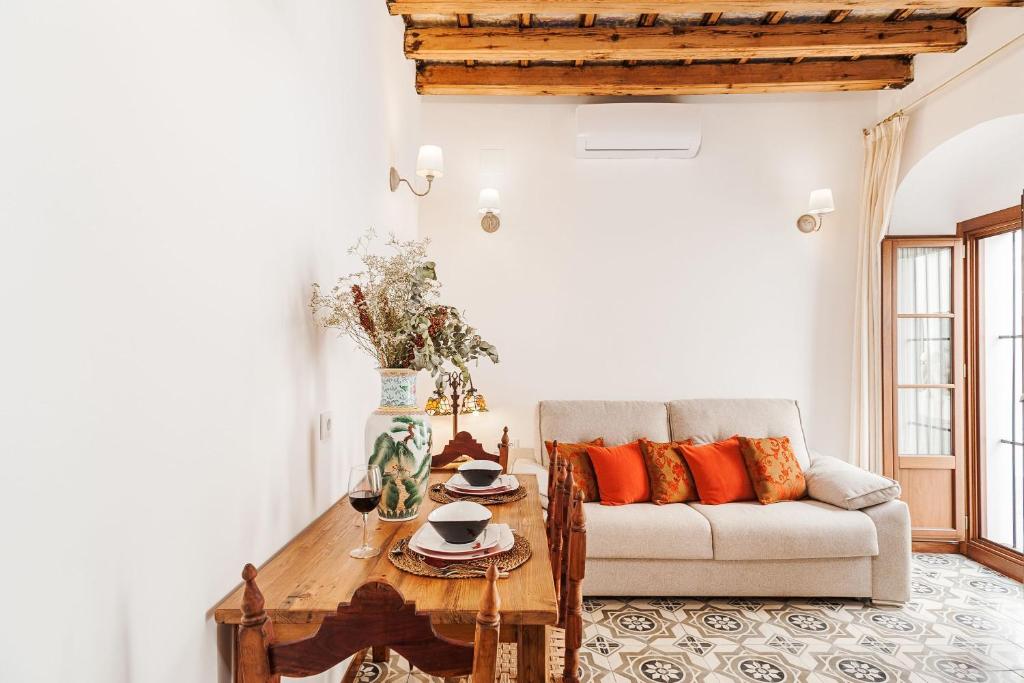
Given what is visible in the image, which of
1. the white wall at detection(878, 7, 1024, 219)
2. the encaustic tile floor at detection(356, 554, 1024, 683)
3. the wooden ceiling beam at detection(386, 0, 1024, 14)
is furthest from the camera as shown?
the white wall at detection(878, 7, 1024, 219)

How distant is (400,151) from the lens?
321 centimetres

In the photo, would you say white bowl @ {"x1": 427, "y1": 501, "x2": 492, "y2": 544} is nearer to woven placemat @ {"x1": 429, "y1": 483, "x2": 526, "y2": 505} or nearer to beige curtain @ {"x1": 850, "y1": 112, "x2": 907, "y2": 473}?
woven placemat @ {"x1": 429, "y1": 483, "x2": 526, "y2": 505}

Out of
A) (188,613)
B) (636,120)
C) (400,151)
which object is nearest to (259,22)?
(188,613)

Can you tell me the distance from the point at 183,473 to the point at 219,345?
27 cm

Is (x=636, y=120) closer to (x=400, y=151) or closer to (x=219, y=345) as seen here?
(x=400, y=151)

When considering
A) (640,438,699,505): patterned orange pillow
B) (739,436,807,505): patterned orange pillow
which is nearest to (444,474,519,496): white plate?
(640,438,699,505): patterned orange pillow

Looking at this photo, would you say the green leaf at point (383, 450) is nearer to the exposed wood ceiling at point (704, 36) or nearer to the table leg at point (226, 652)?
the table leg at point (226, 652)

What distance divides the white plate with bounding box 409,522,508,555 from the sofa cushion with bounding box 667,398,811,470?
2.35 m

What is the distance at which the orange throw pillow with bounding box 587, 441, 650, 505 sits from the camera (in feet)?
10.2

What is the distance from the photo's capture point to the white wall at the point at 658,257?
13.1 ft

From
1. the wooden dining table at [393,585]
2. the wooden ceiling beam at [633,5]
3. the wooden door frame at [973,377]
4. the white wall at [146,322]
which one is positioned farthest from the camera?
the wooden door frame at [973,377]

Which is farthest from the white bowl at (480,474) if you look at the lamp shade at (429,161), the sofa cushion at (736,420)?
the sofa cushion at (736,420)

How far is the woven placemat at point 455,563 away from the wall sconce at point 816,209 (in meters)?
3.41

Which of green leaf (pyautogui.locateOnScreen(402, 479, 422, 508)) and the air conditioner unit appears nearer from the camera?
green leaf (pyautogui.locateOnScreen(402, 479, 422, 508))
